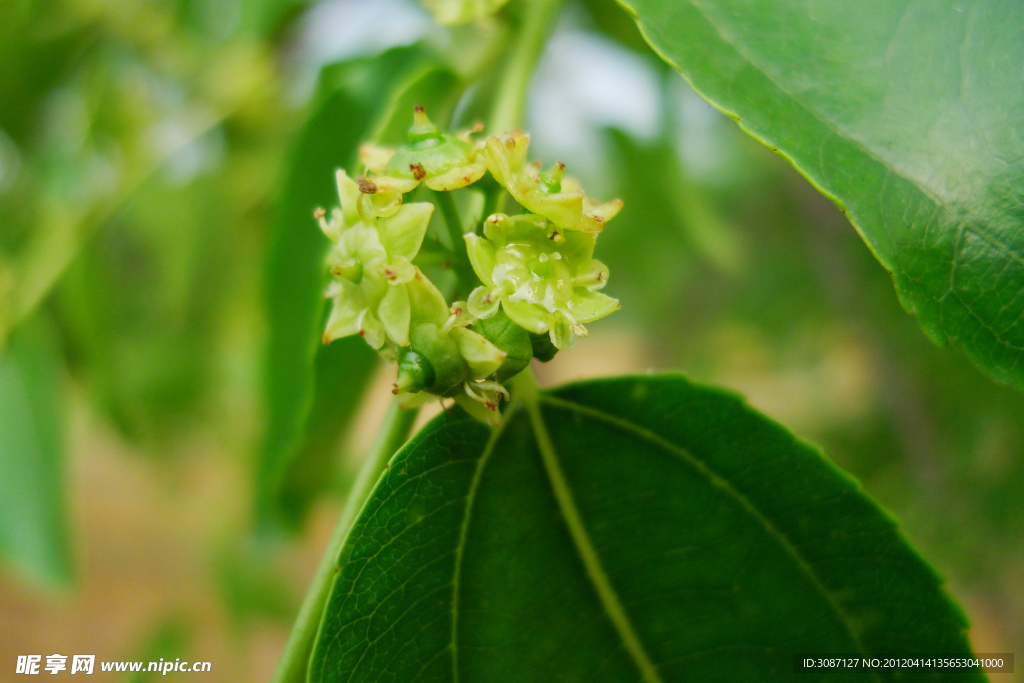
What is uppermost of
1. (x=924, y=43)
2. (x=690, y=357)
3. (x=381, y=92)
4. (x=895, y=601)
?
(x=690, y=357)

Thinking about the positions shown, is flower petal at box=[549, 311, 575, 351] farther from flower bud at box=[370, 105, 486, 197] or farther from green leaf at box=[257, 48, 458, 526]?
green leaf at box=[257, 48, 458, 526]

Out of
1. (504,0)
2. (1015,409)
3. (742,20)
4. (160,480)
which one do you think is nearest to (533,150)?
(504,0)

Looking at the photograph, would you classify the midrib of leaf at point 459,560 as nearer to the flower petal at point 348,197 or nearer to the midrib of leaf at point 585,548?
the midrib of leaf at point 585,548

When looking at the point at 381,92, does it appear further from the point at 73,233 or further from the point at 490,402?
the point at 73,233

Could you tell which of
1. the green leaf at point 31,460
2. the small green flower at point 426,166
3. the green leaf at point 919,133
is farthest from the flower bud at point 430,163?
the green leaf at point 31,460

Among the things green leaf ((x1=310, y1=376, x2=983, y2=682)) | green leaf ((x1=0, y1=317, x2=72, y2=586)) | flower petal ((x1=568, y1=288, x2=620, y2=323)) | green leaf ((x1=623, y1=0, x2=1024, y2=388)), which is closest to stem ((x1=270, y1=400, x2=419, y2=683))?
green leaf ((x1=310, y1=376, x2=983, y2=682))

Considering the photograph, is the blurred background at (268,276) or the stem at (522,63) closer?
the stem at (522,63)
